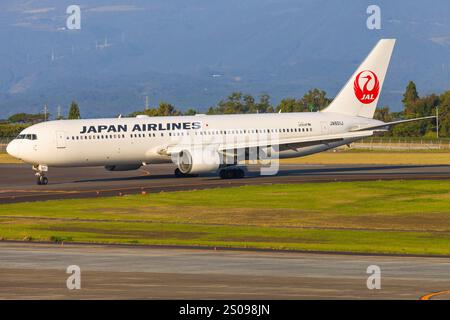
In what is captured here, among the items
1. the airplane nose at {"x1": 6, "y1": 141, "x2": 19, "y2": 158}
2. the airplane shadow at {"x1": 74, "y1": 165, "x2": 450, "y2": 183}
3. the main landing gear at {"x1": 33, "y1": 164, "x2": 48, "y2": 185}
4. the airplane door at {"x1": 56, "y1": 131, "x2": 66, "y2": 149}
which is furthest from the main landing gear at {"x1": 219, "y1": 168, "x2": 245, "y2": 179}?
the airplane nose at {"x1": 6, "y1": 141, "x2": 19, "y2": 158}

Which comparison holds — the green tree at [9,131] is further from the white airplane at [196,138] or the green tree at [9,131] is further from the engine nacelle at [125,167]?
the white airplane at [196,138]

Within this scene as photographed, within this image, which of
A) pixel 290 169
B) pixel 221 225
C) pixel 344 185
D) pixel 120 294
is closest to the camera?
pixel 120 294

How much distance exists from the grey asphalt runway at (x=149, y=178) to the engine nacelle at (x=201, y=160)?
0.95 meters

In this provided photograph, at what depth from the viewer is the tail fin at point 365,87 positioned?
84.2 meters

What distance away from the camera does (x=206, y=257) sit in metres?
38.2

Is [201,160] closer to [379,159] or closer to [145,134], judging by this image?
[145,134]

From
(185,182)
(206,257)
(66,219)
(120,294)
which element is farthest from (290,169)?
(120,294)

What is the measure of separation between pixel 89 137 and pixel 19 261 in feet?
129

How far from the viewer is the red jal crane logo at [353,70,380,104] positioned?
84.9 meters

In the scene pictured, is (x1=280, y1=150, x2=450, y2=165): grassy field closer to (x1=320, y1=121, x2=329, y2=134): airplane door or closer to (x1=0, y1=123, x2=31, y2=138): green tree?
(x1=320, y1=121, x2=329, y2=134): airplane door

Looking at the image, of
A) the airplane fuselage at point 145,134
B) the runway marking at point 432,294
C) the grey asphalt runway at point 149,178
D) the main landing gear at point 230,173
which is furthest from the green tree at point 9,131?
the runway marking at point 432,294

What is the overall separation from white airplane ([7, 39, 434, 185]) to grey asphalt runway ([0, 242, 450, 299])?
33726 mm
